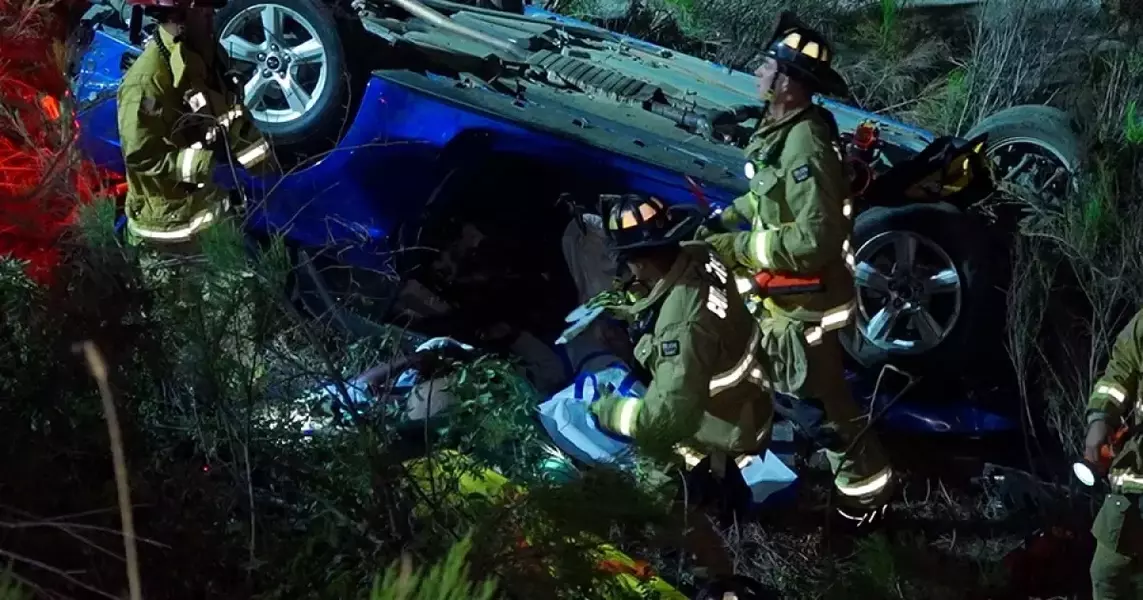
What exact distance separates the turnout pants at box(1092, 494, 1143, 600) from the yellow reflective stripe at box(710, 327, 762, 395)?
3.35ft

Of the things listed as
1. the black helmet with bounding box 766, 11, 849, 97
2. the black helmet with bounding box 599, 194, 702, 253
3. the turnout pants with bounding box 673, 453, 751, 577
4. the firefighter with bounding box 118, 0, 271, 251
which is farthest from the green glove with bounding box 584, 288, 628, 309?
the firefighter with bounding box 118, 0, 271, 251

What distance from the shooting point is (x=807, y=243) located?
3.71 m

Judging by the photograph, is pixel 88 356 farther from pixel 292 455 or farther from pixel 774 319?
pixel 774 319

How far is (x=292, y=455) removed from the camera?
2.15 m

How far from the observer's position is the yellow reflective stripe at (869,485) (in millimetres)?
3906

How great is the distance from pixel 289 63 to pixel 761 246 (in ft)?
6.48

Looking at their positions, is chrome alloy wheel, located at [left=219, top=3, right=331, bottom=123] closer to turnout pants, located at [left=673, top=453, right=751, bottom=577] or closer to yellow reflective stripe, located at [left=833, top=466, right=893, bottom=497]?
turnout pants, located at [left=673, top=453, right=751, bottom=577]

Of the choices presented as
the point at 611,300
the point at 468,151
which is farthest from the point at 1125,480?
the point at 468,151

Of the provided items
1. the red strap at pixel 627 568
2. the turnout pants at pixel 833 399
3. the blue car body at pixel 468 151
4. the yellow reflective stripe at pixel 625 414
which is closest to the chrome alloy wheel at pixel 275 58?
the blue car body at pixel 468 151

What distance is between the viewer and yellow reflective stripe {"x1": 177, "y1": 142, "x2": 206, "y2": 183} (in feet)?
12.1

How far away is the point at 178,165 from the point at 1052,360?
313 centimetres

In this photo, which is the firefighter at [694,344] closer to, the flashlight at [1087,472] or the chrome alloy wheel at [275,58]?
the flashlight at [1087,472]

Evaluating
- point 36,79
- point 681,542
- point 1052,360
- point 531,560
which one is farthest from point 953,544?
point 36,79

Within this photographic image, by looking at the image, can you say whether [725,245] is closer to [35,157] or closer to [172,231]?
[172,231]
